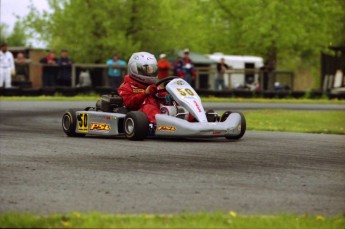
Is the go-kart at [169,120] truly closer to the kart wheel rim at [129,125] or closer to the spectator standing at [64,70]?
the kart wheel rim at [129,125]

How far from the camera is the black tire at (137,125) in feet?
41.3

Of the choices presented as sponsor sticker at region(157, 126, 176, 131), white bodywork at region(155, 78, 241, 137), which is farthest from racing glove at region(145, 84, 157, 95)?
sponsor sticker at region(157, 126, 176, 131)

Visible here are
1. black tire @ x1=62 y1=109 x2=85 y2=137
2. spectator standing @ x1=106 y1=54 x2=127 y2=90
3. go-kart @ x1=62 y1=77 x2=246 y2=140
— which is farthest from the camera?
spectator standing @ x1=106 y1=54 x2=127 y2=90

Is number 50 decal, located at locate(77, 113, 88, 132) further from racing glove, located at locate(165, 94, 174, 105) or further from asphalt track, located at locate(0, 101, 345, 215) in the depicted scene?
racing glove, located at locate(165, 94, 174, 105)

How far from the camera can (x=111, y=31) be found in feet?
122

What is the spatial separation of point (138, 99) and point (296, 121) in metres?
7.30

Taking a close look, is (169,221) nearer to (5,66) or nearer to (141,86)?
(141,86)

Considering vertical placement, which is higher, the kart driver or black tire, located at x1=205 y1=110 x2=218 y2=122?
the kart driver

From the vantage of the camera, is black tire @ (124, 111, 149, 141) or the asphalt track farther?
black tire @ (124, 111, 149, 141)

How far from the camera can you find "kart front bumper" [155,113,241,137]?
40.7 feet

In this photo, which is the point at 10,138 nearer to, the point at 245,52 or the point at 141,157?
the point at 141,157

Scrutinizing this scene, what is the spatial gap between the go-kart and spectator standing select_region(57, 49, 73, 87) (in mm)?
16300

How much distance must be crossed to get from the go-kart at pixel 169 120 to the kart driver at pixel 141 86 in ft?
0.40

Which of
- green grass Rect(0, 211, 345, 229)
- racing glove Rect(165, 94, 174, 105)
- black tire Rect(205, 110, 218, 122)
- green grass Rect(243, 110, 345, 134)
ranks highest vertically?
racing glove Rect(165, 94, 174, 105)
